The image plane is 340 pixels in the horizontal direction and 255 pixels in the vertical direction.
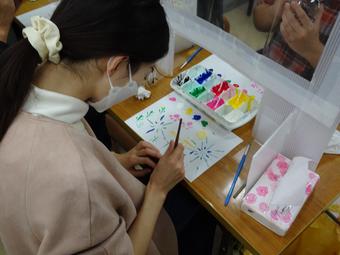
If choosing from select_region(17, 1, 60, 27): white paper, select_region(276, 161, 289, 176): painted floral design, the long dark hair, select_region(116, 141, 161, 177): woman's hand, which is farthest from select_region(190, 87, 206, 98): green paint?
select_region(17, 1, 60, 27): white paper

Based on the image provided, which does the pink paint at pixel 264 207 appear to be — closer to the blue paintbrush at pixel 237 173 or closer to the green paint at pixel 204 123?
the blue paintbrush at pixel 237 173

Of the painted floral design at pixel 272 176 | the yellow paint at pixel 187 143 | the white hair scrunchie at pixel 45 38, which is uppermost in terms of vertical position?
the white hair scrunchie at pixel 45 38

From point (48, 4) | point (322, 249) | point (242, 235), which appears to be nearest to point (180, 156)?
point (242, 235)

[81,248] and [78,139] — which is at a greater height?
[78,139]

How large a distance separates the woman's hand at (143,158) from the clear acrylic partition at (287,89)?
1.04 ft

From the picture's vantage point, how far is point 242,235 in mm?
781

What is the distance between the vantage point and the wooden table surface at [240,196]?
0.77 m

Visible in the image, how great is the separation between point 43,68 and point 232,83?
659mm

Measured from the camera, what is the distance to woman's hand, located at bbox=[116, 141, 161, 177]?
A: 95 cm

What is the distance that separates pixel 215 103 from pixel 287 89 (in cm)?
30

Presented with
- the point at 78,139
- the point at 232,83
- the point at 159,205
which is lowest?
the point at 159,205

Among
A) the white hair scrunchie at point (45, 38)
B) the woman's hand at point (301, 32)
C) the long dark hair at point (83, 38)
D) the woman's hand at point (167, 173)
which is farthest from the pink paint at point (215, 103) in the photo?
the white hair scrunchie at point (45, 38)

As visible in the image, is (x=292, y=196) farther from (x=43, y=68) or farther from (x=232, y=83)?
(x=43, y=68)

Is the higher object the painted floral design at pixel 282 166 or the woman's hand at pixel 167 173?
the painted floral design at pixel 282 166
